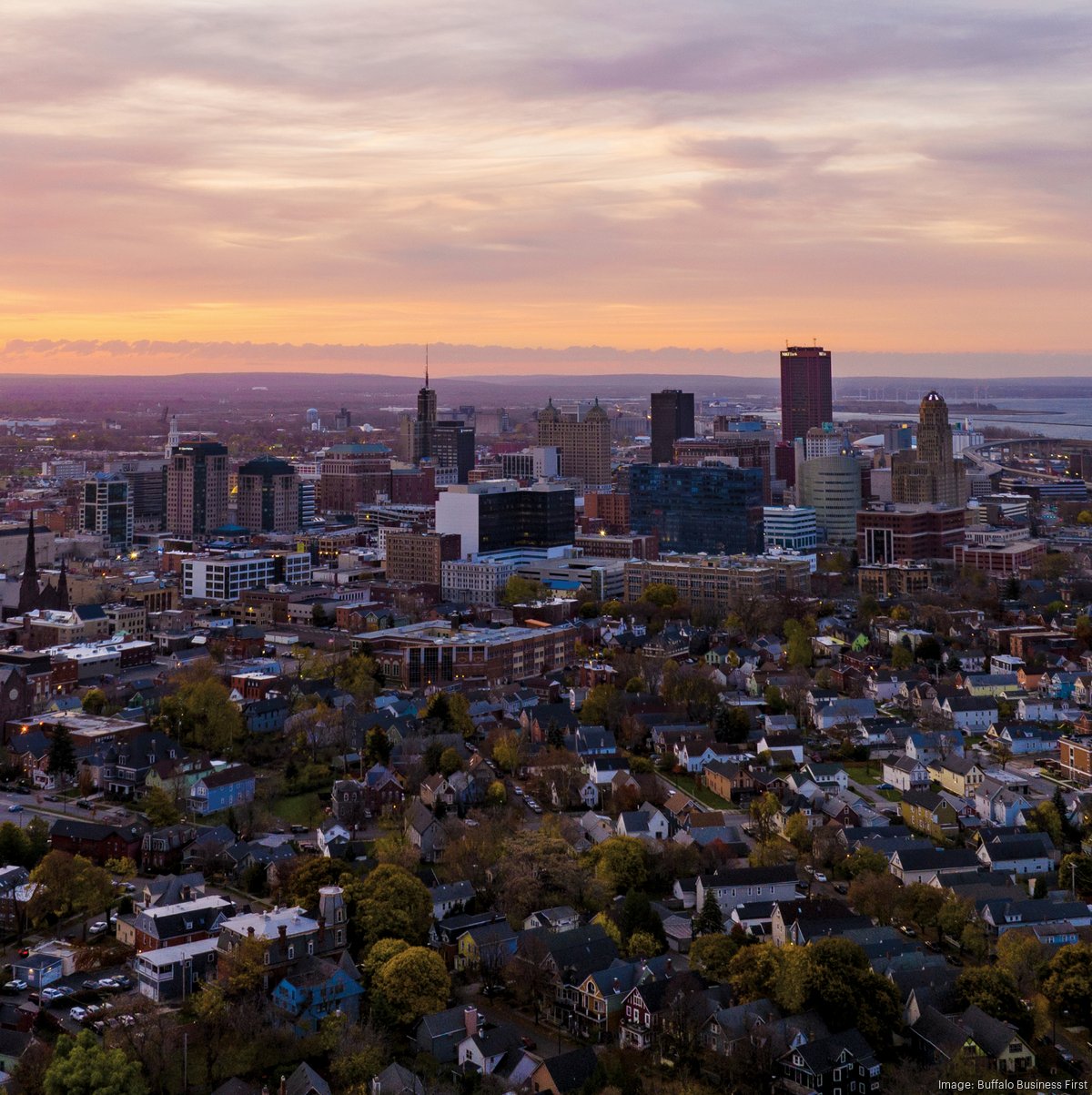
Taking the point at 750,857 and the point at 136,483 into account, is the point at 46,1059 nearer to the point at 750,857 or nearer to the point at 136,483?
the point at 750,857

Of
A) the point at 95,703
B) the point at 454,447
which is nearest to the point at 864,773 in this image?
the point at 95,703

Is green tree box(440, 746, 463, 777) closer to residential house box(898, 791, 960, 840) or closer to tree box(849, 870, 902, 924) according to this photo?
residential house box(898, 791, 960, 840)

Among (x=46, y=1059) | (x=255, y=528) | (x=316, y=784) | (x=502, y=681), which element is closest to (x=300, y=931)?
(x=46, y=1059)

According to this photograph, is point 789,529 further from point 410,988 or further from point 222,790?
point 410,988

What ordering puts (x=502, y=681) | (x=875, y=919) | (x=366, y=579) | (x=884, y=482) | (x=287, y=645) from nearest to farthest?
(x=875, y=919) → (x=502, y=681) → (x=287, y=645) → (x=366, y=579) → (x=884, y=482)

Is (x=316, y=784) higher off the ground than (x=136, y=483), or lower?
lower

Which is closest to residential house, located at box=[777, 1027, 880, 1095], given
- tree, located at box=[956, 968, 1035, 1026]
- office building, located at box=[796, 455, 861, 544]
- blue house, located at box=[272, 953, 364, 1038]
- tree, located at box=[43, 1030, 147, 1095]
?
tree, located at box=[956, 968, 1035, 1026]

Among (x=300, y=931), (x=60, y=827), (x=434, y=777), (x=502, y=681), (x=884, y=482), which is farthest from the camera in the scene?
(x=884, y=482)
